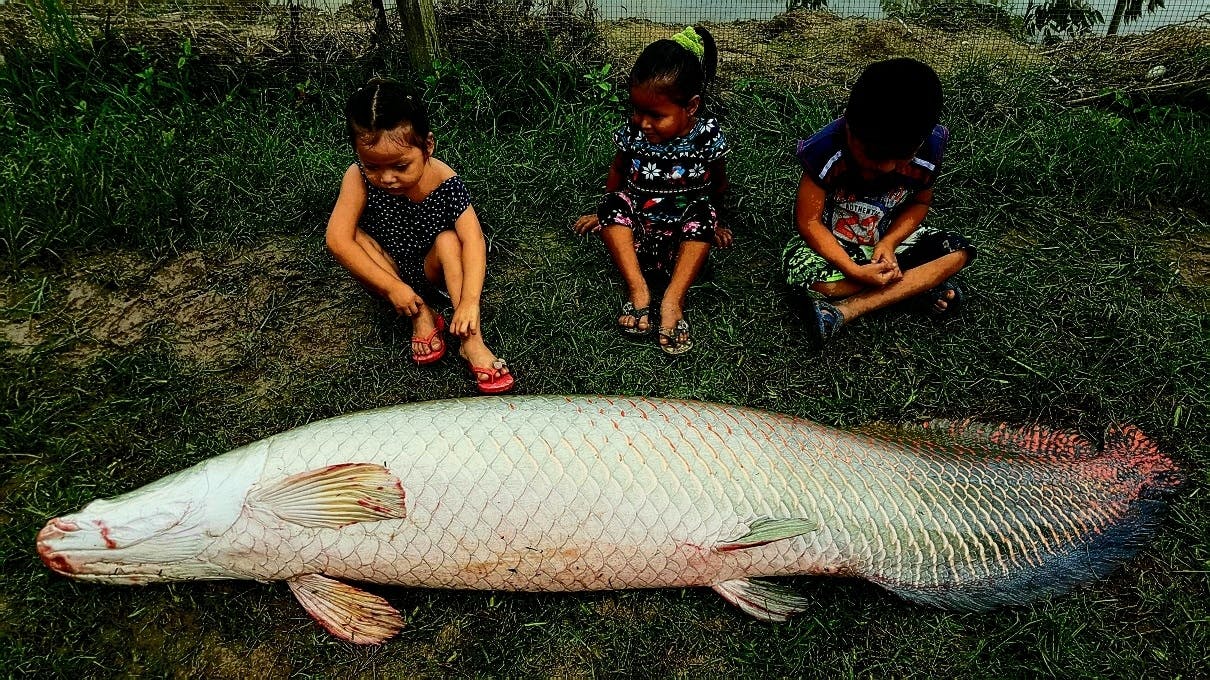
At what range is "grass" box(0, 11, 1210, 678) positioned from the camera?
2.39 meters

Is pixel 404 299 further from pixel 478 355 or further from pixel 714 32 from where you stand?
pixel 714 32

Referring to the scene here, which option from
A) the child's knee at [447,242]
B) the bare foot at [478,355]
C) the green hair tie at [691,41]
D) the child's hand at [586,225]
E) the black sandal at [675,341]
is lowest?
the black sandal at [675,341]

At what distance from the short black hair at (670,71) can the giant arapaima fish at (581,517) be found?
1.30m

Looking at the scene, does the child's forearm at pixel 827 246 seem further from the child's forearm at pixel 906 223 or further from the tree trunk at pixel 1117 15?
the tree trunk at pixel 1117 15

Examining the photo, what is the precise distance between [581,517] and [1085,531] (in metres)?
1.63

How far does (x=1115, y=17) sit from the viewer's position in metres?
5.39

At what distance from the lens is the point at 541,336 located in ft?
11.0

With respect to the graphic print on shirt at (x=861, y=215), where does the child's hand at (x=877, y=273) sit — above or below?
below

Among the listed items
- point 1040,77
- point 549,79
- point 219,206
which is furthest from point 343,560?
point 1040,77

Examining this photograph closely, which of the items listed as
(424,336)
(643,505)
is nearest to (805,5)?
(424,336)

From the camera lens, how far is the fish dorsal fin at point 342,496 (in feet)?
7.38

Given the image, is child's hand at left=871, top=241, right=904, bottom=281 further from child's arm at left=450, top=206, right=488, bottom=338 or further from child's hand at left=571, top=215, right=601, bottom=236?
child's arm at left=450, top=206, right=488, bottom=338

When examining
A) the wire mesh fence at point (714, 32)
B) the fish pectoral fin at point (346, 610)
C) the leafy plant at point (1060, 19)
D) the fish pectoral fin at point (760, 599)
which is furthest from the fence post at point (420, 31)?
the leafy plant at point (1060, 19)

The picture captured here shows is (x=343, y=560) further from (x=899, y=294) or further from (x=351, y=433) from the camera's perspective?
(x=899, y=294)
